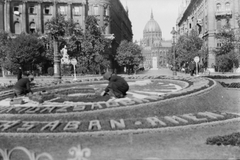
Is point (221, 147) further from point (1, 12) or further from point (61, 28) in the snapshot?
point (1, 12)

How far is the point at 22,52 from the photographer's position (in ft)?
188

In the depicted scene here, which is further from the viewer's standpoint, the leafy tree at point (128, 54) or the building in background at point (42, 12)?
the building in background at point (42, 12)

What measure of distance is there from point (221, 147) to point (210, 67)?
211ft

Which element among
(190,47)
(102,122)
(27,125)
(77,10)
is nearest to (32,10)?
(77,10)

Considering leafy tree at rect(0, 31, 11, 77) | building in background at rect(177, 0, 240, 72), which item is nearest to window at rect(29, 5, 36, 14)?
leafy tree at rect(0, 31, 11, 77)

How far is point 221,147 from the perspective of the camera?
26.9 feet

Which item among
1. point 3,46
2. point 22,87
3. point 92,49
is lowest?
point 22,87

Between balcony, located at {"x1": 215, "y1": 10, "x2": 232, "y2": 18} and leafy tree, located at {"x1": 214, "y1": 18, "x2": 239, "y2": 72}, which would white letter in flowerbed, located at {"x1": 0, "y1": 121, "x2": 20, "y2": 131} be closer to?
leafy tree, located at {"x1": 214, "y1": 18, "x2": 239, "y2": 72}

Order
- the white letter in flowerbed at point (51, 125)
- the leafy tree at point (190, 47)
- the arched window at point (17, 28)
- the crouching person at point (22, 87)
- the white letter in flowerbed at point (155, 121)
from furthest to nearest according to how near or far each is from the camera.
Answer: the arched window at point (17, 28) < the leafy tree at point (190, 47) < the crouching person at point (22, 87) < the white letter in flowerbed at point (155, 121) < the white letter in flowerbed at point (51, 125)

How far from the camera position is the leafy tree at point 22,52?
56.9 m

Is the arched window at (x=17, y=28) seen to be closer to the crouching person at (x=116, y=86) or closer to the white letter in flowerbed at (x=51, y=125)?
the crouching person at (x=116, y=86)

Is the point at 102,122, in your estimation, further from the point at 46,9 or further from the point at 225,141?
the point at 46,9

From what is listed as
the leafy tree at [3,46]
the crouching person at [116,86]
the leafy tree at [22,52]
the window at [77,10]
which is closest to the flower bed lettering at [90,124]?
the crouching person at [116,86]

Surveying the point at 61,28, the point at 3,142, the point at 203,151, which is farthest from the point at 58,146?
the point at 61,28
